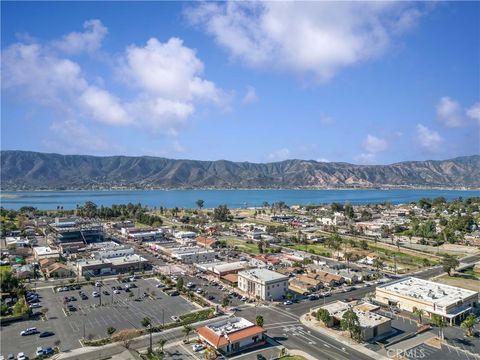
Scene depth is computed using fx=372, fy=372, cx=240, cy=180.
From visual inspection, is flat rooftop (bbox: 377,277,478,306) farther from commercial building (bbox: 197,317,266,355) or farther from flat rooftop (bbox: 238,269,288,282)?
commercial building (bbox: 197,317,266,355)

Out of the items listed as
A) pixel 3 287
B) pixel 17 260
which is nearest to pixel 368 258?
pixel 3 287

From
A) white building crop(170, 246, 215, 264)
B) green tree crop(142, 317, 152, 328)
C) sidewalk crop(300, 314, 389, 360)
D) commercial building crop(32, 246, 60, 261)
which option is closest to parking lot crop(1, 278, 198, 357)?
green tree crop(142, 317, 152, 328)

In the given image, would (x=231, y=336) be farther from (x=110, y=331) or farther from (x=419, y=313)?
(x=419, y=313)

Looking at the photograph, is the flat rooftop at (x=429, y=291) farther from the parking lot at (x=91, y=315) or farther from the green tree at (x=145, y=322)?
the green tree at (x=145, y=322)

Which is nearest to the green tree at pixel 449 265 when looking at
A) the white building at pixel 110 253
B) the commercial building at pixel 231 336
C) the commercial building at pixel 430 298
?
the commercial building at pixel 430 298

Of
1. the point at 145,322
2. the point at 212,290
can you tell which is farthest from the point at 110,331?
the point at 212,290

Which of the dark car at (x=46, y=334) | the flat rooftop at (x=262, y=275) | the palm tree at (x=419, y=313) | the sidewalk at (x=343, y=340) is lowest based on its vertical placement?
the dark car at (x=46, y=334)

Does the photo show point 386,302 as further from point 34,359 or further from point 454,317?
point 34,359
